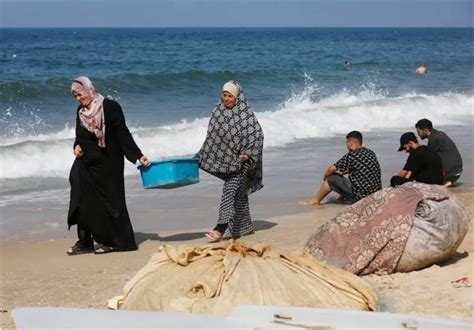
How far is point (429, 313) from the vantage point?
5.35m

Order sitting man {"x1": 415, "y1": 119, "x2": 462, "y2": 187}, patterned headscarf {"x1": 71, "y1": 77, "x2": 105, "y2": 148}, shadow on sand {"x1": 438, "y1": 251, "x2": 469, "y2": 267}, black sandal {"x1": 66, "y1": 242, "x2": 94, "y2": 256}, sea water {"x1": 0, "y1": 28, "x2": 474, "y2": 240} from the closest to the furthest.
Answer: shadow on sand {"x1": 438, "y1": 251, "x2": 469, "y2": 267} < patterned headscarf {"x1": 71, "y1": 77, "x2": 105, "y2": 148} < black sandal {"x1": 66, "y1": 242, "x2": 94, "y2": 256} < sea water {"x1": 0, "y1": 28, "x2": 474, "y2": 240} < sitting man {"x1": 415, "y1": 119, "x2": 462, "y2": 187}

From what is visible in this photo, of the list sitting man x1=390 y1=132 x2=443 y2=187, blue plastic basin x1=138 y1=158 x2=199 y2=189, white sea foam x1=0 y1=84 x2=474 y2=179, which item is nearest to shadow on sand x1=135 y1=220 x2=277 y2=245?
blue plastic basin x1=138 y1=158 x2=199 y2=189

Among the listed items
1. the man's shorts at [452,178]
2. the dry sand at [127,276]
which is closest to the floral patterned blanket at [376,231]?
the dry sand at [127,276]

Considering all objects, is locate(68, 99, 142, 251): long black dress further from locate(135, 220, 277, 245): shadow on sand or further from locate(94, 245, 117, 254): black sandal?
locate(135, 220, 277, 245): shadow on sand

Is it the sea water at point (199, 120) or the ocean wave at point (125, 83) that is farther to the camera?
the ocean wave at point (125, 83)

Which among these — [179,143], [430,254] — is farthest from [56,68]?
[430,254]

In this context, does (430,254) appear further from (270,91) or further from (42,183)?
(270,91)

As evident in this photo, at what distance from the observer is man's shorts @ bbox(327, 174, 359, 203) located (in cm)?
Result: 995

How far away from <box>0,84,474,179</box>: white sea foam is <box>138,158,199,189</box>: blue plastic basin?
4659mm

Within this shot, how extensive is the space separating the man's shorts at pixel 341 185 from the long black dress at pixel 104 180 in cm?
292

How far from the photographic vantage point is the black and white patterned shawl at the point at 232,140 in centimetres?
821

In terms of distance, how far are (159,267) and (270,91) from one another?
21.8 meters

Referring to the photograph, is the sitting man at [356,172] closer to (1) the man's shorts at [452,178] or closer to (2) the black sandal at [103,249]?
(1) the man's shorts at [452,178]

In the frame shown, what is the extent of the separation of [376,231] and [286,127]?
11103 millimetres
